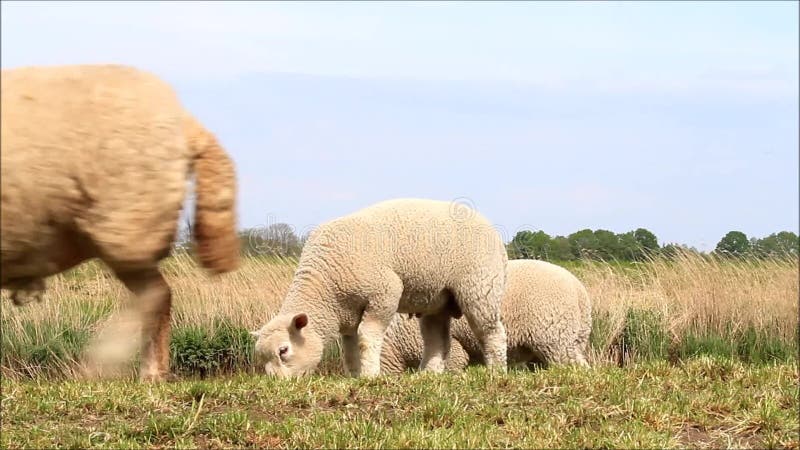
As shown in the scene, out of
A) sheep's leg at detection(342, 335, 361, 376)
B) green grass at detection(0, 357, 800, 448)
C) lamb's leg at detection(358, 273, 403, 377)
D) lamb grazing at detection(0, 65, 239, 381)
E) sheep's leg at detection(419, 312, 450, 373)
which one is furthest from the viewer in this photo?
sheep's leg at detection(419, 312, 450, 373)

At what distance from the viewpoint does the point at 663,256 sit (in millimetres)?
14227

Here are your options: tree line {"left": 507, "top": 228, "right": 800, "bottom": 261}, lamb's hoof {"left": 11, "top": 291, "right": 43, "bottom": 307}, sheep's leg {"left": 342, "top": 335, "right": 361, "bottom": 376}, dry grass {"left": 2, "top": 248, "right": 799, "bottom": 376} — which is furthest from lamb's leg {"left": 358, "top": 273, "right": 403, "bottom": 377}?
lamb's hoof {"left": 11, "top": 291, "right": 43, "bottom": 307}

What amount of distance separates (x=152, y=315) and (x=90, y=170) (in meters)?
0.55

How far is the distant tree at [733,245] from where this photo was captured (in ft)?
46.1

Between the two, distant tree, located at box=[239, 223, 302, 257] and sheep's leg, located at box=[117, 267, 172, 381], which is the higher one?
sheep's leg, located at box=[117, 267, 172, 381]

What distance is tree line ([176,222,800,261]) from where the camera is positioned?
1384 centimetres

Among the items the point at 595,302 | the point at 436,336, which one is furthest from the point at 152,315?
the point at 595,302

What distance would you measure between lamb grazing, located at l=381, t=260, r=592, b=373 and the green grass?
14.5 ft

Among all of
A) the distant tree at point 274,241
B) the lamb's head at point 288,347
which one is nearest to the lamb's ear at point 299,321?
the lamb's head at point 288,347

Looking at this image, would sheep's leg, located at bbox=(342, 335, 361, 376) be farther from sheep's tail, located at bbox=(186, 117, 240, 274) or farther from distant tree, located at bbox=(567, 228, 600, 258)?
sheep's tail, located at bbox=(186, 117, 240, 274)

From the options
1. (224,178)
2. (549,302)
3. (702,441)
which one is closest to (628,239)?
(549,302)

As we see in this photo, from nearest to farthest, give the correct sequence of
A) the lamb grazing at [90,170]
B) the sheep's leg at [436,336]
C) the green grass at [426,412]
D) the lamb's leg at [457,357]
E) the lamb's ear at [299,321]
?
the lamb grazing at [90,170]
the green grass at [426,412]
the lamb's ear at [299,321]
the sheep's leg at [436,336]
the lamb's leg at [457,357]

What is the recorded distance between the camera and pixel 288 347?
9.59m

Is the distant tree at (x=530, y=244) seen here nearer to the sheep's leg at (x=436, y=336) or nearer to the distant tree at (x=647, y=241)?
the distant tree at (x=647, y=241)
